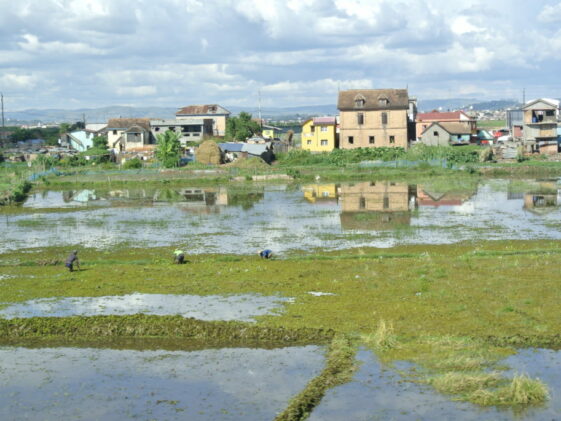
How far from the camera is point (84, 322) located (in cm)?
1961

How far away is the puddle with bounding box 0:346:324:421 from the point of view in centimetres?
1408

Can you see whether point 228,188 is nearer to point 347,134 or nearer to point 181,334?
point 347,134

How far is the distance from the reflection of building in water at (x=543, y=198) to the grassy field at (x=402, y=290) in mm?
11425

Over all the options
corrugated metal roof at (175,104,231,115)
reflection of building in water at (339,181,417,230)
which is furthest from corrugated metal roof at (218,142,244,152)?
corrugated metal roof at (175,104,231,115)

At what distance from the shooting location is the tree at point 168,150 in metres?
64.8

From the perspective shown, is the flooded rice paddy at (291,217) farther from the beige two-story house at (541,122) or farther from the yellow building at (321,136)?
the yellow building at (321,136)

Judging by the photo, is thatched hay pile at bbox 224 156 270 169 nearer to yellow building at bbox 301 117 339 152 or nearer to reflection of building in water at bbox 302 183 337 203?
reflection of building in water at bbox 302 183 337 203

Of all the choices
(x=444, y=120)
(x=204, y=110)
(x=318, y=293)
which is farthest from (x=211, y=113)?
(x=318, y=293)

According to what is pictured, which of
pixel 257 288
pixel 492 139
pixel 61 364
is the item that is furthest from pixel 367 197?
pixel 492 139

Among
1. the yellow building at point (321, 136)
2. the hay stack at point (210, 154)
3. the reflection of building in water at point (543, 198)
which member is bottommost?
the reflection of building in water at point (543, 198)

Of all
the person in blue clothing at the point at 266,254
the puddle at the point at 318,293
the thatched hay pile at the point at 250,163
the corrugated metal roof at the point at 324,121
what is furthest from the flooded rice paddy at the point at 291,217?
the corrugated metal roof at the point at 324,121

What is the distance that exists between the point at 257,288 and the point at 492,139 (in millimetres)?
62829

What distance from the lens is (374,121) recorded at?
2763 inches

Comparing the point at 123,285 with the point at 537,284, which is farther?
the point at 123,285
